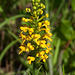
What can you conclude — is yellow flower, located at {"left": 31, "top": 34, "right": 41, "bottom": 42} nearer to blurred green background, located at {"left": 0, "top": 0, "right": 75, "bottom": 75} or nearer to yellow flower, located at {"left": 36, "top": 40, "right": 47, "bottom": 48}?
yellow flower, located at {"left": 36, "top": 40, "right": 47, "bottom": 48}

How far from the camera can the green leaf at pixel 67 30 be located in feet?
7.23

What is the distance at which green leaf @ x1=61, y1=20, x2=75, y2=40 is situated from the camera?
2.20 meters

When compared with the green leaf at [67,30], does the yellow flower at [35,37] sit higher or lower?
lower

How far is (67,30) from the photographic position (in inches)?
88.8

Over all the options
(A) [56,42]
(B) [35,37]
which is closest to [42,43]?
(B) [35,37]

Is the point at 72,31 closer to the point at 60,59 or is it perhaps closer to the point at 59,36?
the point at 59,36

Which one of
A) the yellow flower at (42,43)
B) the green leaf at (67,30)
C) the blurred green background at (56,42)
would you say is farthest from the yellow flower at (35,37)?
the green leaf at (67,30)

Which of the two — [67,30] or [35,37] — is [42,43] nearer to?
[35,37]

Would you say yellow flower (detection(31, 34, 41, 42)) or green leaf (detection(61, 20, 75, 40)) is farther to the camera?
green leaf (detection(61, 20, 75, 40))

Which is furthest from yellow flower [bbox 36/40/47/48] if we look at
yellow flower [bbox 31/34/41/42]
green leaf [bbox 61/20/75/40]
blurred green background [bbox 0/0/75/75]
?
green leaf [bbox 61/20/75/40]

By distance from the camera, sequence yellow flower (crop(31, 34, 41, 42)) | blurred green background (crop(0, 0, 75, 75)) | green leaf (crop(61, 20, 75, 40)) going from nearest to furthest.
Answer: yellow flower (crop(31, 34, 41, 42)) < blurred green background (crop(0, 0, 75, 75)) < green leaf (crop(61, 20, 75, 40))

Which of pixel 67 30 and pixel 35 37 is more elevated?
pixel 67 30

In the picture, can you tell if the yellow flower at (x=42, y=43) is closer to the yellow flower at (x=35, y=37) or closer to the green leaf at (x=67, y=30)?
the yellow flower at (x=35, y=37)

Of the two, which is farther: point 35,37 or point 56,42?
point 56,42
